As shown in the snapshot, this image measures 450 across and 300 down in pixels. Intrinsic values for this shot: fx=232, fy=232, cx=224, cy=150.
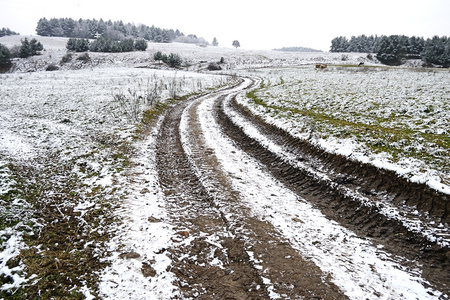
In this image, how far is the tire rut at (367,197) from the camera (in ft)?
14.8

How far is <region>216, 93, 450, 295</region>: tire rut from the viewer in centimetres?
451

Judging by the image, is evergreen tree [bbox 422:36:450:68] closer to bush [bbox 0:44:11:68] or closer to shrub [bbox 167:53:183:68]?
shrub [bbox 167:53:183:68]

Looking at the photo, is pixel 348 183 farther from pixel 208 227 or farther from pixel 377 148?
pixel 208 227

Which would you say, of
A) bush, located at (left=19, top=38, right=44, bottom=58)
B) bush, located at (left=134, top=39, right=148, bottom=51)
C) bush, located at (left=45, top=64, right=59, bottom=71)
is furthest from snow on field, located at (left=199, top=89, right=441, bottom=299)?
bush, located at (left=134, top=39, right=148, bottom=51)

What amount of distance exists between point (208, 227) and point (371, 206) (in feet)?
13.7

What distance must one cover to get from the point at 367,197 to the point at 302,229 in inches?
89.4

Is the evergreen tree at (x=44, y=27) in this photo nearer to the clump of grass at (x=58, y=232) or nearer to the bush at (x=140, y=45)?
the bush at (x=140, y=45)

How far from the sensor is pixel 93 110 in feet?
51.7

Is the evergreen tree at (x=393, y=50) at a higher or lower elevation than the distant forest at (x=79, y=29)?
lower

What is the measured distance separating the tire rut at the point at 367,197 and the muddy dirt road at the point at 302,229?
2 cm

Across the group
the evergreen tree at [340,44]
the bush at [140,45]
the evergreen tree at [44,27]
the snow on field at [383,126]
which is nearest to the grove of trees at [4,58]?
the bush at [140,45]

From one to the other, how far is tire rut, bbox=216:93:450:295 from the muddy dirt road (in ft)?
0.08

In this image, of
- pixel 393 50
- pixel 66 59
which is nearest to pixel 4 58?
pixel 66 59

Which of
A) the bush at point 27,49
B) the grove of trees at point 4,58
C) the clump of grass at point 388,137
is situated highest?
the bush at point 27,49
